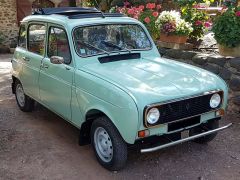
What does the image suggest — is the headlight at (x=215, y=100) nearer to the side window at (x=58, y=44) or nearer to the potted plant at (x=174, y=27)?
the side window at (x=58, y=44)

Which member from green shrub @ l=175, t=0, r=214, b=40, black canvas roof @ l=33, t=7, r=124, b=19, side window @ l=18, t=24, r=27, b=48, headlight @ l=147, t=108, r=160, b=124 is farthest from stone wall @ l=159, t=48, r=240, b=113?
side window @ l=18, t=24, r=27, b=48

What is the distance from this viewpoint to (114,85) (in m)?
3.81

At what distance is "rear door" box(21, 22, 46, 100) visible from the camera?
5.30 m

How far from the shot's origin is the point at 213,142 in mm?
4965

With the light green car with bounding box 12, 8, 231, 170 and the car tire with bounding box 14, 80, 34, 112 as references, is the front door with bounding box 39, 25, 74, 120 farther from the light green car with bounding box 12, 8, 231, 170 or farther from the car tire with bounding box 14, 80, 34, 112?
the car tire with bounding box 14, 80, 34, 112

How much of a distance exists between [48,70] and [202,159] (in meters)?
2.45

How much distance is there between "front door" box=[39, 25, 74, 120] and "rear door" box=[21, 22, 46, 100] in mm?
193

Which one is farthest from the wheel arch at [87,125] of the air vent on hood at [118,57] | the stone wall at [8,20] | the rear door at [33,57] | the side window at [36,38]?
the stone wall at [8,20]

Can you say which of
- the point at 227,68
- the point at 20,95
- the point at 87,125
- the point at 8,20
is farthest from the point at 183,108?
the point at 8,20

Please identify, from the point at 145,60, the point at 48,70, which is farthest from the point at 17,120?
the point at 145,60

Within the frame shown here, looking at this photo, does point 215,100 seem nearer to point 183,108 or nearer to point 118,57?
point 183,108

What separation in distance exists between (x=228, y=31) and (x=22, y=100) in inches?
151

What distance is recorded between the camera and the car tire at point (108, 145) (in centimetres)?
387

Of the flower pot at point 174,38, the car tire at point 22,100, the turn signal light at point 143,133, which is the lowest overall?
the car tire at point 22,100
